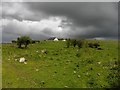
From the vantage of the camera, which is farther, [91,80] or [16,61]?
[16,61]

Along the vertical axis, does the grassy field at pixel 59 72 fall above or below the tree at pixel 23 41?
below

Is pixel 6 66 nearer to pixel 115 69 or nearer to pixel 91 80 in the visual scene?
pixel 91 80

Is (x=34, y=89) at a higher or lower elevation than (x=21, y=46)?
lower

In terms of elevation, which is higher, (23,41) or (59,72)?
(23,41)

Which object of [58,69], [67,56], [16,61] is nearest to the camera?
[58,69]

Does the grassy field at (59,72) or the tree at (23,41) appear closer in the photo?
the grassy field at (59,72)

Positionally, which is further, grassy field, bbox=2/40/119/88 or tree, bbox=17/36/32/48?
tree, bbox=17/36/32/48

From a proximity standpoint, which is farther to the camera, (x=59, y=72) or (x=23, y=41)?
(x=23, y=41)

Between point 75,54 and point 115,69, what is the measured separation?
512 inches

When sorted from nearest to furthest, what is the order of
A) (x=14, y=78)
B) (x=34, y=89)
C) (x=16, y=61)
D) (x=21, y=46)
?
(x=34, y=89)
(x=14, y=78)
(x=16, y=61)
(x=21, y=46)

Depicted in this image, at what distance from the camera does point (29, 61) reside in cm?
4981

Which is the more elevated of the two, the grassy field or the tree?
the tree

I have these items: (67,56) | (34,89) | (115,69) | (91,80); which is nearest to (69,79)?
(91,80)

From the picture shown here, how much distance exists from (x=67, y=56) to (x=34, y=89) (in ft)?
63.2
